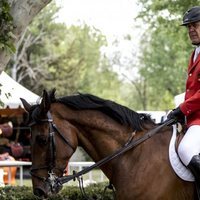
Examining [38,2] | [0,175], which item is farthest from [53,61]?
[38,2]

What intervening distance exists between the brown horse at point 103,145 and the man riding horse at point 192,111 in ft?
0.76

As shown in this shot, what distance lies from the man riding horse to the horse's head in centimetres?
113

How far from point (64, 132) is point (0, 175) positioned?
7146mm

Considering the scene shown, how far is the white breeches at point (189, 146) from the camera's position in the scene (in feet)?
18.8

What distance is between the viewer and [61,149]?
19.0 feet

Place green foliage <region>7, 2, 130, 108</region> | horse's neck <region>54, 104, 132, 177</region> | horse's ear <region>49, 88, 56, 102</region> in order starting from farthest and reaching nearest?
1. green foliage <region>7, 2, 130, 108</region>
2. horse's neck <region>54, 104, 132, 177</region>
3. horse's ear <region>49, 88, 56, 102</region>

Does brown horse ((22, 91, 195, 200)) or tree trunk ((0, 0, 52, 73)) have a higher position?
tree trunk ((0, 0, 52, 73))

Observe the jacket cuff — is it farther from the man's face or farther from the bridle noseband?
the bridle noseband

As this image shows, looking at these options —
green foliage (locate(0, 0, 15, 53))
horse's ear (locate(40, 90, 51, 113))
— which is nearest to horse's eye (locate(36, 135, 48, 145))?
horse's ear (locate(40, 90, 51, 113))

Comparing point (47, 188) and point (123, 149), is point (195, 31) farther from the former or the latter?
point (47, 188)

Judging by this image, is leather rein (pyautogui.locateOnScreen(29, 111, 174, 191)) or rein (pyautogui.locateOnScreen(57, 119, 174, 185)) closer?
leather rein (pyautogui.locateOnScreen(29, 111, 174, 191))

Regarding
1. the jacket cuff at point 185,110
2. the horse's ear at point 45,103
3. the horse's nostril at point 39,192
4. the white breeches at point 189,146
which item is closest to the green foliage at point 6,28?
the horse's ear at point 45,103

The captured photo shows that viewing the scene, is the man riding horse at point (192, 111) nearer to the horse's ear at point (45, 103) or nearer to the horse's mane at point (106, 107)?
the horse's mane at point (106, 107)

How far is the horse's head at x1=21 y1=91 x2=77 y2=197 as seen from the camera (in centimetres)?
574
